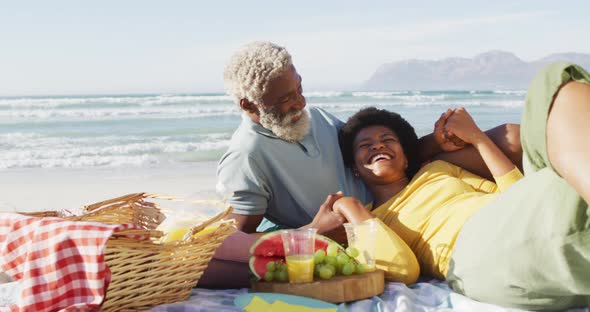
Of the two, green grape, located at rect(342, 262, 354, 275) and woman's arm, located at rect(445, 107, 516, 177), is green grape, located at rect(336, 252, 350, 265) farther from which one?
woman's arm, located at rect(445, 107, 516, 177)

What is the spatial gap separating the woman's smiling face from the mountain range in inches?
1223

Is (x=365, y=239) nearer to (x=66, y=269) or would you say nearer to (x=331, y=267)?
(x=331, y=267)

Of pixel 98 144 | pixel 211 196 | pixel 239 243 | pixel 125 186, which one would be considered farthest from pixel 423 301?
pixel 98 144

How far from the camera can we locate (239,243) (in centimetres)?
327

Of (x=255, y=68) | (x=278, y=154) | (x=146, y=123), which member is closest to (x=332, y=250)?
(x=278, y=154)

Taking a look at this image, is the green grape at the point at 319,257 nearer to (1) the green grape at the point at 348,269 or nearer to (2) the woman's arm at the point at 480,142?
(1) the green grape at the point at 348,269

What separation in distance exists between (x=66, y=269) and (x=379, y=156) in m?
1.73

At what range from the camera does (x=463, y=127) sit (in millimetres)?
3734

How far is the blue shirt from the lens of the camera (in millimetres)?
3803

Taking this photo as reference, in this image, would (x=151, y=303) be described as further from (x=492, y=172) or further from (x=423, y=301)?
(x=492, y=172)

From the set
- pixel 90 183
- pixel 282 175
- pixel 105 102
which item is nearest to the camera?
pixel 282 175

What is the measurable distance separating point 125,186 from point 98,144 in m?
4.03

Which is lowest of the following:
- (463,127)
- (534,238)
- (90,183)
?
(90,183)

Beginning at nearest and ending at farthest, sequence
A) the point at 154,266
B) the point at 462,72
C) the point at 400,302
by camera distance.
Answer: the point at 154,266, the point at 400,302, the point at 462,72
